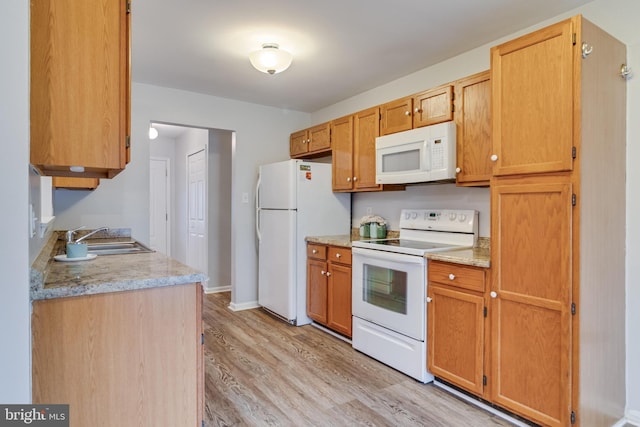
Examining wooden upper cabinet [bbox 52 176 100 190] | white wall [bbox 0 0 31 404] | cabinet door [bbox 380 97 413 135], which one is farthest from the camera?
cabinet door [bbox 380 97 413 135]

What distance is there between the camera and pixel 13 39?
1010 millimetres

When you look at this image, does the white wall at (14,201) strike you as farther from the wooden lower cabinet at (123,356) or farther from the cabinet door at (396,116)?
the cabinet door at (396,116)

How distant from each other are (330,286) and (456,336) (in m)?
1.38

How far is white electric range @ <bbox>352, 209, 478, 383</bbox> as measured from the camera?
2.50 metres

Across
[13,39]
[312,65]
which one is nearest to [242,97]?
[312,65]

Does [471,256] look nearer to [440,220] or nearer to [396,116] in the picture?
[440,220]

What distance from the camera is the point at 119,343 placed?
138cm

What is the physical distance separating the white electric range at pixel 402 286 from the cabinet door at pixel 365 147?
0.51 meters

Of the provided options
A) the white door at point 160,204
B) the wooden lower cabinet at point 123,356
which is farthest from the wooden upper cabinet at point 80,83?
the white door at point 160,204

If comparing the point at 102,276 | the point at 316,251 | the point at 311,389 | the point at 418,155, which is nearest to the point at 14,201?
the point at 102,276

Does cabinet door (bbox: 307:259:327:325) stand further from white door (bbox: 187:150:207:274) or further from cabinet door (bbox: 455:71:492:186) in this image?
white door (bbox: 187:150:207:274)

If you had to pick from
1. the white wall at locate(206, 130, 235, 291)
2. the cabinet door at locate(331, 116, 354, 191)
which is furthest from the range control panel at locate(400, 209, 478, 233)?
the white wall at locate(206, 130, 235, 291)

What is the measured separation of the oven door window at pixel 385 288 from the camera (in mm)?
2623

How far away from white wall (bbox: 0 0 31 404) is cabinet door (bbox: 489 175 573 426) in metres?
2.12
